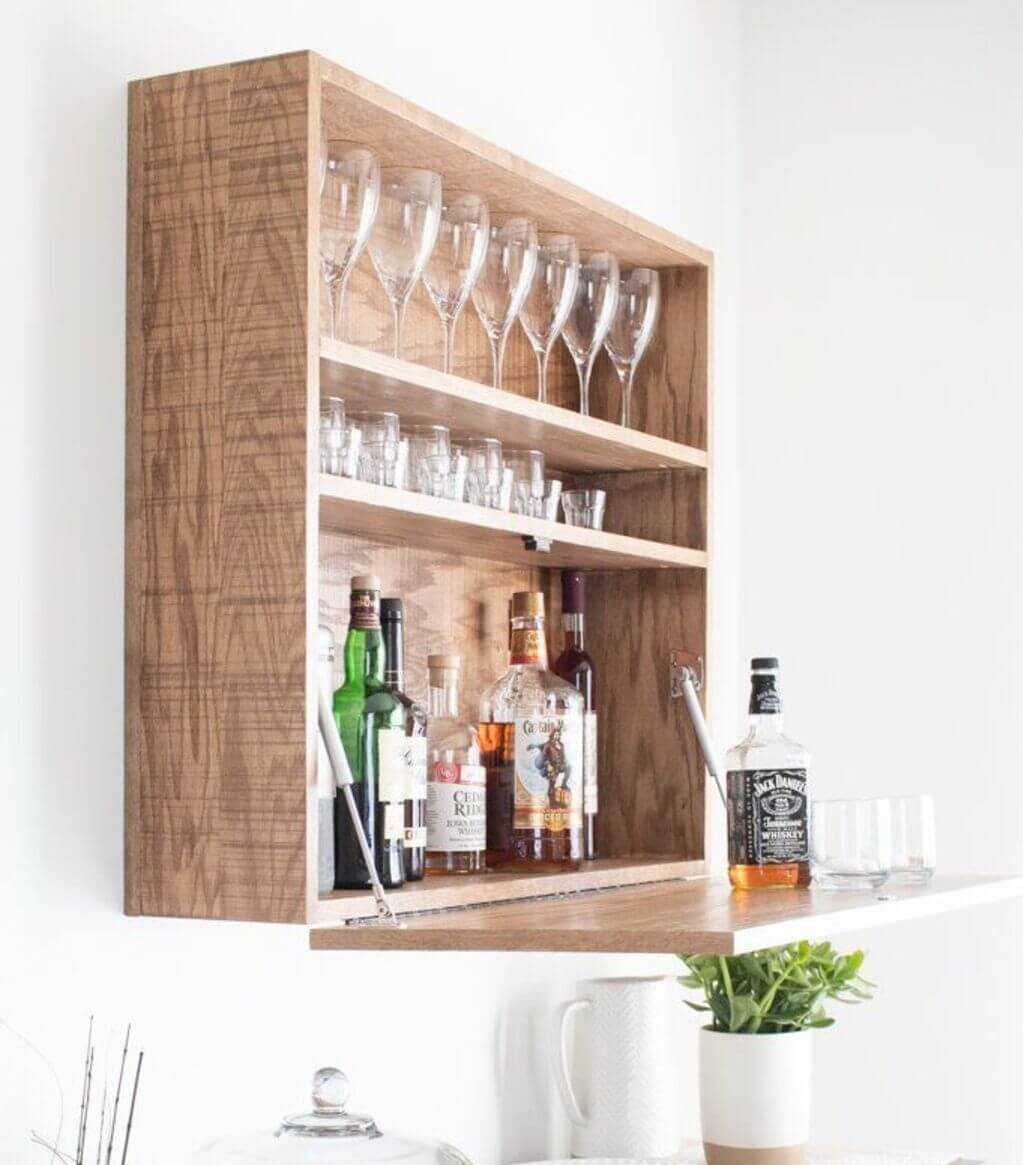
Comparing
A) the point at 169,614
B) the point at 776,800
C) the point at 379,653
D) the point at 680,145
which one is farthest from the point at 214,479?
the point at 680,145

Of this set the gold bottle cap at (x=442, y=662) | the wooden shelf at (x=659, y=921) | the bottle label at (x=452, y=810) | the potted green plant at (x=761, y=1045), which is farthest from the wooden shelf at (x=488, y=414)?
the potted green plant at (x=761, y=1045)

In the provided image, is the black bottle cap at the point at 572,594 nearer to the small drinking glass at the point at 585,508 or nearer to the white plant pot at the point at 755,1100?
the small drinking glass at the point at 585,508

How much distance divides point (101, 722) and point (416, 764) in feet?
1.01

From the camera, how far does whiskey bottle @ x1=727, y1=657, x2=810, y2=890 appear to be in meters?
1.98

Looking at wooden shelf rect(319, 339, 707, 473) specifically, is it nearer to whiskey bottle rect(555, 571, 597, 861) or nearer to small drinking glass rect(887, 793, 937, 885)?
whiskey bottle rect(555, 571, 597, 861)

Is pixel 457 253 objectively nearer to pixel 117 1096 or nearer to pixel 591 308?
pixel 591 308

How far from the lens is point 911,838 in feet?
6.47

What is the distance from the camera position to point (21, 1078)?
5.02 feet

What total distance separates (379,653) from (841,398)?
1.38m

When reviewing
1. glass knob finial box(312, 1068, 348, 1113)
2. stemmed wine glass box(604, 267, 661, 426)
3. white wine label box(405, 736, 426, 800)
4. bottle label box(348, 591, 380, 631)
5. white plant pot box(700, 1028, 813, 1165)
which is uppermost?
stemmed wine glass box(604, 267, 661, 426)

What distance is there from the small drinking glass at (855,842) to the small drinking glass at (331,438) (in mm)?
645

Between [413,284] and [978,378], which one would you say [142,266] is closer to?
[413,284]

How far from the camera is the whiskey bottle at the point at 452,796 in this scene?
191cm

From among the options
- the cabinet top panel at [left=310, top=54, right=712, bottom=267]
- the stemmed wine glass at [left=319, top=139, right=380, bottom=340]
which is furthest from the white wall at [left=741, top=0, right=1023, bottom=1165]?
the stemmed wine glass at [left=319, top=139, right=380, bottom=340]
